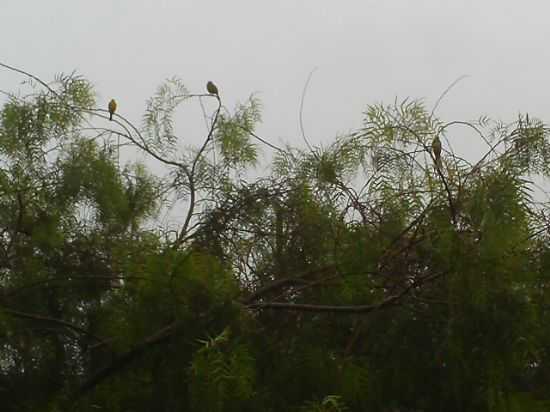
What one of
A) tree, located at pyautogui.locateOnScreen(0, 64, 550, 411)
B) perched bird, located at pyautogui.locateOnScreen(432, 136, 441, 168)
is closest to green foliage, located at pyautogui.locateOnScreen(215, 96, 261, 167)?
tree, located at pyautogui.locateOnScreen(0, 64, 550, 411)

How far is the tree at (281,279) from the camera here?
2.54m

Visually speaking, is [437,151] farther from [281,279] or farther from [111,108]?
[111,108]

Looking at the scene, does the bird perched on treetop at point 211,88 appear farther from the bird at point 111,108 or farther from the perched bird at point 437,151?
the perched bird at point 437,151

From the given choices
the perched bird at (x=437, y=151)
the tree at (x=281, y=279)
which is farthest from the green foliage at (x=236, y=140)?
the perched bird at (x=437, y=151)

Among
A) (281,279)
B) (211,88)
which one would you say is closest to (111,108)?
(211,88)

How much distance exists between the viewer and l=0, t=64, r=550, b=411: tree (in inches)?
100

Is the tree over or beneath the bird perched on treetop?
beneath

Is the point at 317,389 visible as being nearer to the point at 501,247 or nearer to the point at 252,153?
the point at 501,247

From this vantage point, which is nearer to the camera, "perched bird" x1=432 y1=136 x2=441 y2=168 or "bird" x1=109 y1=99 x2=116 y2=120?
"perched bird" x1=432 y1=136 x2=441 y2=168

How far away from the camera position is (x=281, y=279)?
9.77 ft

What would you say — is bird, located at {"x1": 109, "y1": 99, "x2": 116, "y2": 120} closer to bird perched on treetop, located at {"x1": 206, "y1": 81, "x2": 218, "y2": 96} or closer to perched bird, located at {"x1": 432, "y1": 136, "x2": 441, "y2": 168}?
bird perched on treetop, located at {"x1": 206, "y1": 81, "x2": 218, "y2": 96}

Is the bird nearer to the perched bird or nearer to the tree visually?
the tree

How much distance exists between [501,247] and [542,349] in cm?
42

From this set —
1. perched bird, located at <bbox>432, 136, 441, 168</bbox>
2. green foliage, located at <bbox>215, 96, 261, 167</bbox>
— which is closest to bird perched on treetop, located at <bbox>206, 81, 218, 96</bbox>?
green foliage, located at <bbox>215, 96, 261, 167</bbox>
